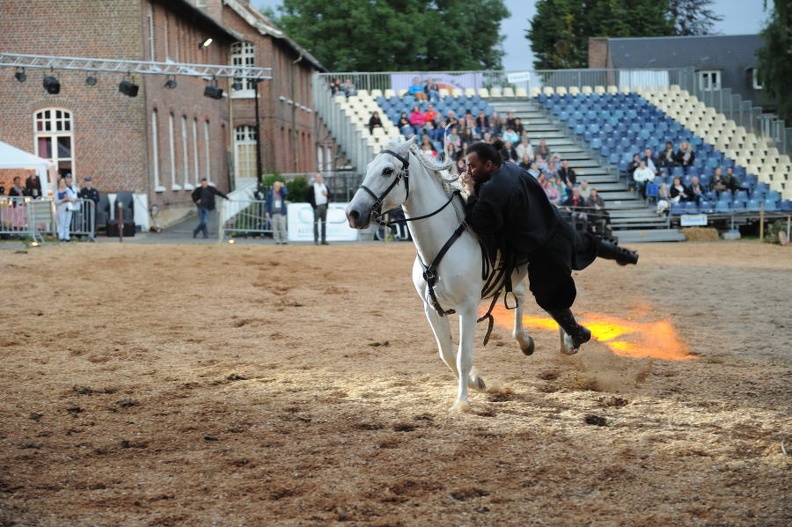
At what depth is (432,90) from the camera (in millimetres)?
40656

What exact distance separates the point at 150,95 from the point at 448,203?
3039 cm

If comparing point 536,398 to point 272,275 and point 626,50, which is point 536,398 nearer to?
point 272,275

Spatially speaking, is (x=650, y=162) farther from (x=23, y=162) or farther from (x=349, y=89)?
(x=23, y=162)

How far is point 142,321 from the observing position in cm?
1420

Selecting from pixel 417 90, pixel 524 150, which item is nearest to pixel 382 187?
pixel 524 150

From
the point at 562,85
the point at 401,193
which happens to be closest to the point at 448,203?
the point at 401,193

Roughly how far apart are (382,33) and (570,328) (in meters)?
62.6

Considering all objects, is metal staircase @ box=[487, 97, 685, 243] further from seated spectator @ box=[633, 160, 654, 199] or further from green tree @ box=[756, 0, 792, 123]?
green tree @ box=[756, 0, 792, 123]

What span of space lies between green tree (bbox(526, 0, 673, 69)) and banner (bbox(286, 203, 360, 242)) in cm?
5528

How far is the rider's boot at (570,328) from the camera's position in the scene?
926 centimetres

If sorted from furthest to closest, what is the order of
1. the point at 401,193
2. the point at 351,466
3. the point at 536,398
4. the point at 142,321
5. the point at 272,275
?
the point at 272,275
the point at 142,321
the point at 536,398
the point at 401,193
the point at 351,466

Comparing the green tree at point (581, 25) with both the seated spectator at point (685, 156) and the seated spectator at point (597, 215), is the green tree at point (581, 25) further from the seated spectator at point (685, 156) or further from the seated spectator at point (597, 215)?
the seated spectator at point (597, 215)

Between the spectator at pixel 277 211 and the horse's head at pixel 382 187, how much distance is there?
21762 millimetres

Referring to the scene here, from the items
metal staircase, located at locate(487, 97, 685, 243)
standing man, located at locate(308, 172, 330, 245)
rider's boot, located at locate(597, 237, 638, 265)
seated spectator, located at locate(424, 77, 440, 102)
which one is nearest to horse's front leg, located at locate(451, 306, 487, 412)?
rider's boot, located at locate(597, 237, 638, 265)
